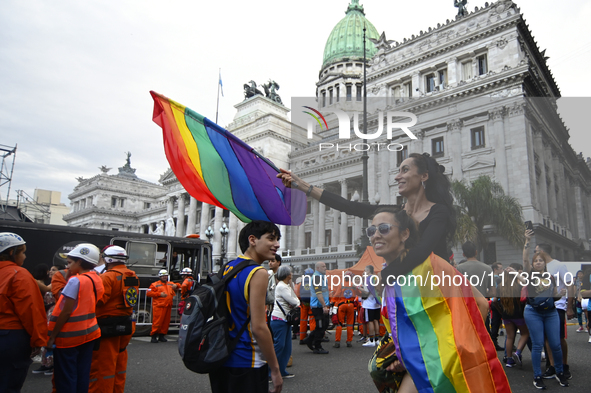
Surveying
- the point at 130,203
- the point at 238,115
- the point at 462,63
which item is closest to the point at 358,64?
the point at 238,115

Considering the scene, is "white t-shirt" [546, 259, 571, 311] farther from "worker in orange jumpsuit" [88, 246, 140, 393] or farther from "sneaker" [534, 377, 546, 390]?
"worker in orange jumpsuit" [88, 246, 140, 393]

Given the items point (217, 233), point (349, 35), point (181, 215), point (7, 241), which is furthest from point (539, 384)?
point (349, 35)

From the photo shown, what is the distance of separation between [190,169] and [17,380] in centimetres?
240

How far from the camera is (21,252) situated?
12.9ft

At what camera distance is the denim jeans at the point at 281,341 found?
245 inches

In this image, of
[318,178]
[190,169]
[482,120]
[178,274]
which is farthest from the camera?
[178,274]

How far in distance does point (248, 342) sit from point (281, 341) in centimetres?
363

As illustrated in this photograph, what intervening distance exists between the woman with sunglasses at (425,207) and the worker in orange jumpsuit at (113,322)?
10.1ft

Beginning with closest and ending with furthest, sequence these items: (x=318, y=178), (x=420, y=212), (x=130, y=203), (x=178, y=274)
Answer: (x=420, y=212)
(x=318, y=178)
(x=178, y=274)
(x=130, y=203)

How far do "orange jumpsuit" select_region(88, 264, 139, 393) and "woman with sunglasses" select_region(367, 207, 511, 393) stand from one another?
10.7ft

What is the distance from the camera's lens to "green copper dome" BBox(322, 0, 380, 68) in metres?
67.8

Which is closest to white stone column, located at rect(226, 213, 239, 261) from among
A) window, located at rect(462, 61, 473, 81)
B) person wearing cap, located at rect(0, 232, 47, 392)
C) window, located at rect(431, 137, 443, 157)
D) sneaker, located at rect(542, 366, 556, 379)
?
window, located at rect(462, 61, 473, 81)

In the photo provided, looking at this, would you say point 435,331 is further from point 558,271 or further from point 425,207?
point 558,271

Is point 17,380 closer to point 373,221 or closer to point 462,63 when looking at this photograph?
point 373,221
